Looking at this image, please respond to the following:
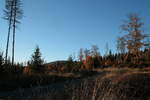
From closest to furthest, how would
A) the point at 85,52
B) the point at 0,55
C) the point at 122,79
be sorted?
the point at 122,79 → the point at 0,55 → the point at 85,52

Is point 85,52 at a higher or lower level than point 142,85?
higher

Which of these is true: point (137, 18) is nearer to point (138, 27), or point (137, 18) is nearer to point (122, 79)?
point (138, 27)

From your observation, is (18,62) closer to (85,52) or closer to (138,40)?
(138,40)

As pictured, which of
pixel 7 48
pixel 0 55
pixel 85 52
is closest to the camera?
pixel 0 55

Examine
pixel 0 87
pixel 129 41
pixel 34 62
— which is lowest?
pixel 0 87

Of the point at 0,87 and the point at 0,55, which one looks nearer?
the point at 0,87

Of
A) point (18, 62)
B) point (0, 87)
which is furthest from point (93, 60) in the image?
point (0, 87)

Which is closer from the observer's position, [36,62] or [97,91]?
[97,91]

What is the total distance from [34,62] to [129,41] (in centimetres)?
1762

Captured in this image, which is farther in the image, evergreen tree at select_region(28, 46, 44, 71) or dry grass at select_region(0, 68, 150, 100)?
evergreen tree at select_region(28, 46, 44, 71)

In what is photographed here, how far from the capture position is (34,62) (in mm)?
19359

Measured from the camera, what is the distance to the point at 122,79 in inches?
299

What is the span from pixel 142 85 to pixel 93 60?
21.7 meters

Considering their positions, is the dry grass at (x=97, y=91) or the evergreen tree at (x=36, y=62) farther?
the evergreen tree at (x=36, y=62)
